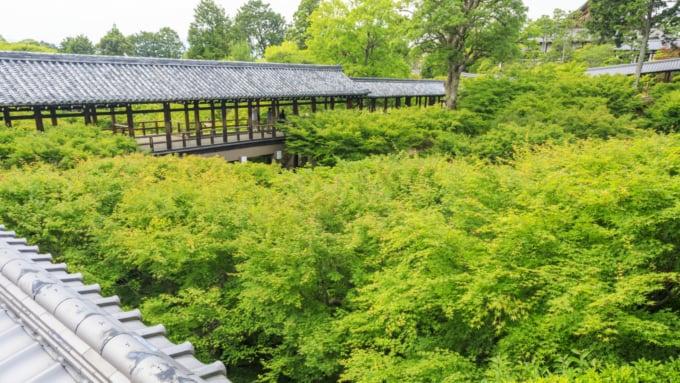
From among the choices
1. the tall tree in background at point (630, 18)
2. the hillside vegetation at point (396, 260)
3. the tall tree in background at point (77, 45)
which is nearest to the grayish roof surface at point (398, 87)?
the tall tree in background at point (630, 18)

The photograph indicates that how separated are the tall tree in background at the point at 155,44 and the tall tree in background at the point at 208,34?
2307 centimetres

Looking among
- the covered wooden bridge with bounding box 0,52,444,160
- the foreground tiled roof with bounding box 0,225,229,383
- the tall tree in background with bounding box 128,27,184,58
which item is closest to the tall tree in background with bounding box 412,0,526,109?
the covered wooden bridge with bounding box 0,52,444,160

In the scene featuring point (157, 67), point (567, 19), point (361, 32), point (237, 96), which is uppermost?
point (567, 19)

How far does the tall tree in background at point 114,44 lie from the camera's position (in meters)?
64.9

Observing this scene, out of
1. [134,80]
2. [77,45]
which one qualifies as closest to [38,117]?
[134,80]

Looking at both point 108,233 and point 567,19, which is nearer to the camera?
point 108,233

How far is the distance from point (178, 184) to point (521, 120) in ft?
61.6

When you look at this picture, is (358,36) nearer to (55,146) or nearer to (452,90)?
(452,90)

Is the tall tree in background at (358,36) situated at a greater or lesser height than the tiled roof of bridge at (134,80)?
greater

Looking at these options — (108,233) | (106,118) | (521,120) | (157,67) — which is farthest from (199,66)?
(521,120)

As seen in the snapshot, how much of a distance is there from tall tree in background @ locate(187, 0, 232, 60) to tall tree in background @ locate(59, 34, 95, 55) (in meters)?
21.4

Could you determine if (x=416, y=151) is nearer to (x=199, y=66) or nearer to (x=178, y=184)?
(x=199, y=66)

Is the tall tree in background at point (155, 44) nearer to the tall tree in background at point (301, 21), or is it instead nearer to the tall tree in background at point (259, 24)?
the tall tree in background at point (259, 24)

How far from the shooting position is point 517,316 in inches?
208
